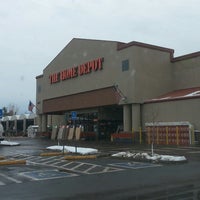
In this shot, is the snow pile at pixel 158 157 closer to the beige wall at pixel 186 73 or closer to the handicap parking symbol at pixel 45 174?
the handicap parking symbol at pixel 45 174

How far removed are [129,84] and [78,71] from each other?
433 inches

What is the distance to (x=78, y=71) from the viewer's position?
162 ft

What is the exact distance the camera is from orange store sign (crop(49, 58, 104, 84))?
45.3 metres

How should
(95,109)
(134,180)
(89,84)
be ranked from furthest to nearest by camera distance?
(95,109) → (89,84) → (134,180)

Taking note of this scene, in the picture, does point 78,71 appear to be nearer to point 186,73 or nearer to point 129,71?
point 129,71

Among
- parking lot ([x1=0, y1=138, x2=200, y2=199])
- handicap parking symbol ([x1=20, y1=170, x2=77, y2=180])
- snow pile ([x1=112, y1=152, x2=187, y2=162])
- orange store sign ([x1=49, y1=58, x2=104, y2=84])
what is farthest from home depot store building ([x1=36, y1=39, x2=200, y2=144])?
handicap parking symbol ([x1=20, y1=170, x2=77, y2=180])

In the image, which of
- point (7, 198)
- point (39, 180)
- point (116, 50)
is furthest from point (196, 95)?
point (7, 198)

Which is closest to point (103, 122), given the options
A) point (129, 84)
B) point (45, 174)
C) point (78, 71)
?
point (78, 71)

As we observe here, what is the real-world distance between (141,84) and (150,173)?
26.6m

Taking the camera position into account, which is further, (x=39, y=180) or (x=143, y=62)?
(x=143, y=62)

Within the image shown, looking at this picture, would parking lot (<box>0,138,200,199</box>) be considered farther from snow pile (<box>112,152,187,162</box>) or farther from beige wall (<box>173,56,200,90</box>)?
beige wall (<box>173,56,200,90</box>)

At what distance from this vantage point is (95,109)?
1994 inches

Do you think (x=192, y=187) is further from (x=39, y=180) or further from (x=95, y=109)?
(x=95, y=109)

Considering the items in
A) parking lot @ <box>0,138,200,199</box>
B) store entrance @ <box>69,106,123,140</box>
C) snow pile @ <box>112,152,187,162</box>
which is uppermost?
store entrance @ <box>69,106,123,140</box>
